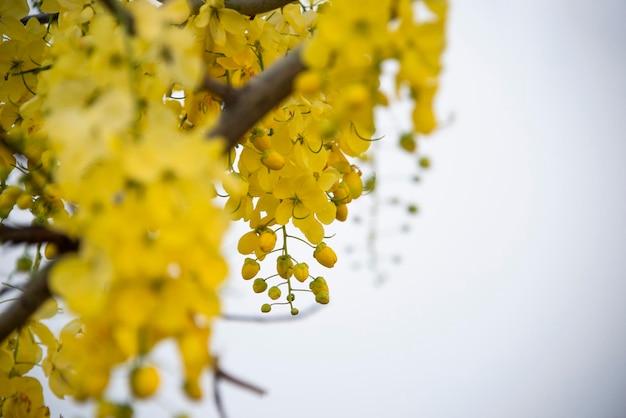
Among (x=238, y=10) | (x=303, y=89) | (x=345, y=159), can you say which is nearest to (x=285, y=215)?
(x=345, y=159)

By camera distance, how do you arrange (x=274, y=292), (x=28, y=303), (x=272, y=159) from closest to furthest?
(x=28, y=303) < (x=272, y=159) < (x=274, y=292)

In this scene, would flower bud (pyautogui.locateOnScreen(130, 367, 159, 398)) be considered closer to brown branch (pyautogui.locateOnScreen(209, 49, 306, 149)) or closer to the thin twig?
the thin twig

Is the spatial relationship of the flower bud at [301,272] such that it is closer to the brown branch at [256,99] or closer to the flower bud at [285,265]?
the flower bud at [285,265]

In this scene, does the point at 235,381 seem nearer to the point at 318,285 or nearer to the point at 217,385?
the point at 217,385

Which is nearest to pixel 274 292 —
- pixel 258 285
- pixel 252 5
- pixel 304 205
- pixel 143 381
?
pixel 258 285

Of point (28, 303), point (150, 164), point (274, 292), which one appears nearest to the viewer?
point (150, 164)

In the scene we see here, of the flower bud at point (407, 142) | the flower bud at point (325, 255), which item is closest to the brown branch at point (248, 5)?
the flower bud at point (325, 255)
